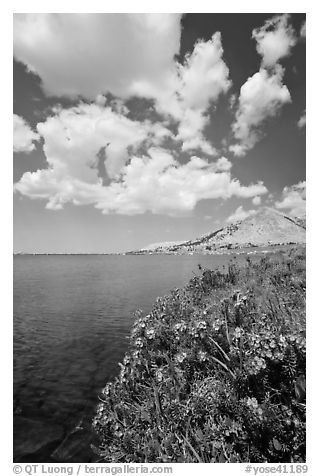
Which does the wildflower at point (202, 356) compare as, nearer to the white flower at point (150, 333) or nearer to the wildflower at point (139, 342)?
the white flower at point (150, 333)

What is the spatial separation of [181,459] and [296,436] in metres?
2.07

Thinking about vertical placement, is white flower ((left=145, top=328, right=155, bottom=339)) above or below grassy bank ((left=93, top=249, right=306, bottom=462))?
above

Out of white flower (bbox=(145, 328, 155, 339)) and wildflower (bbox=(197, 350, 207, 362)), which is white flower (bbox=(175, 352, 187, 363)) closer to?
wildflower (bbox=(197, 350, 207, 362))

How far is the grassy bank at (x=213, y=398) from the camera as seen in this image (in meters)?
5.05

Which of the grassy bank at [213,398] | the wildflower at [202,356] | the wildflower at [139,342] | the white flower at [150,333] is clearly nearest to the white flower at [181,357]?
the grassy bank at [213,398]

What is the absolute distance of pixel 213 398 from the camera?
18.7ft

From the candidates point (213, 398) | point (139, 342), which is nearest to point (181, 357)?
point (213, 398)

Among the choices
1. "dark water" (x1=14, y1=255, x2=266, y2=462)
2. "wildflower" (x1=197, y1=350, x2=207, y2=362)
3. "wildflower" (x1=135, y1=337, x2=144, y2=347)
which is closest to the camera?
"wildflower" (x1=197, y1=350, x2=207, y2=362)

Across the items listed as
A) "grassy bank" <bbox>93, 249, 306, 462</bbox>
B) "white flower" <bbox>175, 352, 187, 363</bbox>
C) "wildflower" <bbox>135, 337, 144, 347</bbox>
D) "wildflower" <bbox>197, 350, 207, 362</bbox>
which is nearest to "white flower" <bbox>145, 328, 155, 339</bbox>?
"grassy bank" <bbox>93, 249, 306, 462</bbox>

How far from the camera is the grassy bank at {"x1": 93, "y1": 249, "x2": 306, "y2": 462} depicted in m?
5.05

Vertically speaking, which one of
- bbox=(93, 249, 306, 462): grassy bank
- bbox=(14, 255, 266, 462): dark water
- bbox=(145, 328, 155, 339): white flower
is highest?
bbox=(145, 328, 155, 339): white flower

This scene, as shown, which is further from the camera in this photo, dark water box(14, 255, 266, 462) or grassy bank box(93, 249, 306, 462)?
dark water box(14, 255, 266, 462)
